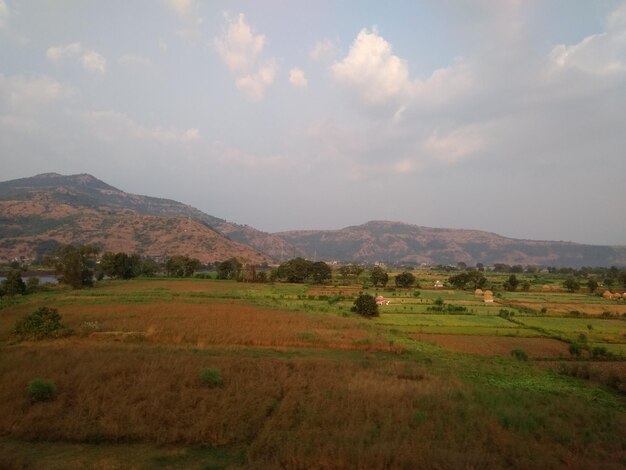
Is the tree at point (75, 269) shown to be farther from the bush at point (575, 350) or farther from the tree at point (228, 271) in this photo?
the bush at point (575, 350)

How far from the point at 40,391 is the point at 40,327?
40.8ft

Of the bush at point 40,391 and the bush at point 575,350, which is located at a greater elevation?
the bush at point 40,391

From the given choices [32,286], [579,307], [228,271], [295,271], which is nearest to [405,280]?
[295,271]

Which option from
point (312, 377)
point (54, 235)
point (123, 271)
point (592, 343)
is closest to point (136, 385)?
point (312, 377)

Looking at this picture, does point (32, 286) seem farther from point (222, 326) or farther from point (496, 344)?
A: point (496, 344)

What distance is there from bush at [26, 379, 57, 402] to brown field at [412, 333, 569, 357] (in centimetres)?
2120

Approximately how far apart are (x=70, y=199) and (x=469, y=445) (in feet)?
736

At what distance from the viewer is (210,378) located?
14.1m

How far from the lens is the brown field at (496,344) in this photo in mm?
25172

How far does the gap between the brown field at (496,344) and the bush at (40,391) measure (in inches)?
835

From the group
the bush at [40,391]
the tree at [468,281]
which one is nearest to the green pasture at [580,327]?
the bush at [40,391]

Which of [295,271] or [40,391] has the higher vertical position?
[295,271]

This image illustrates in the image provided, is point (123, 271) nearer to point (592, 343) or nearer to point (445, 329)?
point (445, 329)

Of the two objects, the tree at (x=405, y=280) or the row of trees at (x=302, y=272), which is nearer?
the tree at (x=405, y=280)
